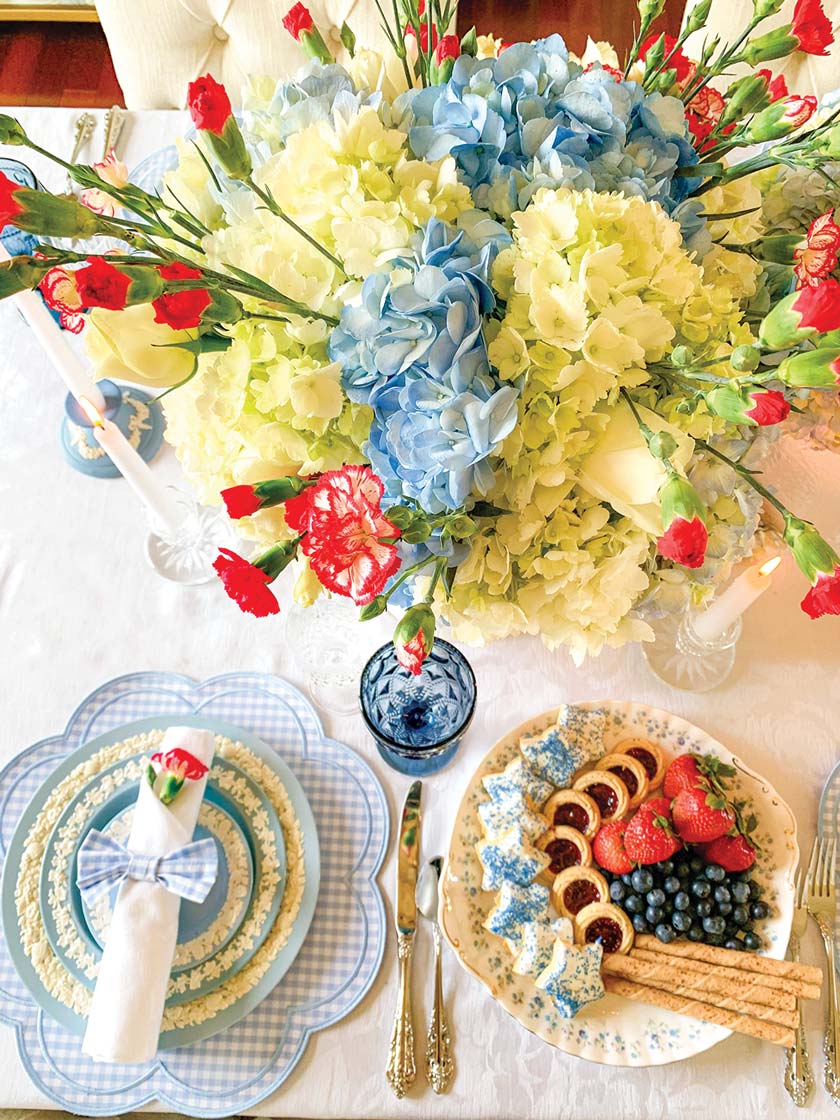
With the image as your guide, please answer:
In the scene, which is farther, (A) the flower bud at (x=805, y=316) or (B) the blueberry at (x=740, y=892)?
(B) the blueberry at (x=740, y=892)

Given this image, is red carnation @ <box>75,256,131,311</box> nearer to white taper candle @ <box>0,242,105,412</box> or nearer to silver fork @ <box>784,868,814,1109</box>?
white taper candle @ <box>0,242,105,412</box>

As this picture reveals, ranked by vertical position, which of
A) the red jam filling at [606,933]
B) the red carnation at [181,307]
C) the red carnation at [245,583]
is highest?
the red carnation at [181,307]

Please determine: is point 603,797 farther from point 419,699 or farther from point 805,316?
point 805,316

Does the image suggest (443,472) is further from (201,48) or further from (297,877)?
(201,48)

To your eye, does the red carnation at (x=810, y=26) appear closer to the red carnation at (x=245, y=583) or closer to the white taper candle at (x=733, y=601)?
the white taper candle at (x=733, y=601)

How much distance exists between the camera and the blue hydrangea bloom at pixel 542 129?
51 centimetres

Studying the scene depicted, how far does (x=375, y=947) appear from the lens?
0.73 m

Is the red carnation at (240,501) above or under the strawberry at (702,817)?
above

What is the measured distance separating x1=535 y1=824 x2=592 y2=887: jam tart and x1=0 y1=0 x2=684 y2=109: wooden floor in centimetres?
202

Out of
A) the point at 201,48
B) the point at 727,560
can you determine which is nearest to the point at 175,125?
the point at 201,48

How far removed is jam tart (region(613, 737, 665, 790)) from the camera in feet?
2.53

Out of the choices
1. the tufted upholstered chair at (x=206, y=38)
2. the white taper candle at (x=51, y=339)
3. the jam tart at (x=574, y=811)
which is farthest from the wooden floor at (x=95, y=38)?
the jam tart at (x=574, y=811)

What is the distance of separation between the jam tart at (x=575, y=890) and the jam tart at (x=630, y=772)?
7 cm

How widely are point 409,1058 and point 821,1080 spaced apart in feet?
1.09
